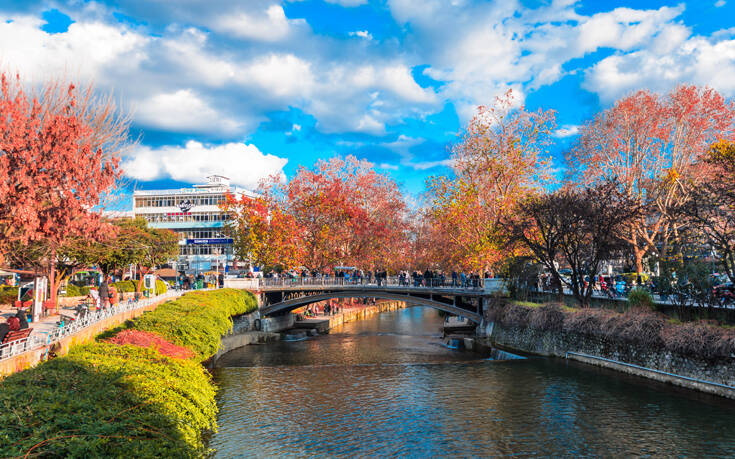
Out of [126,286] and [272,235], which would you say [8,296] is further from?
[272,235]

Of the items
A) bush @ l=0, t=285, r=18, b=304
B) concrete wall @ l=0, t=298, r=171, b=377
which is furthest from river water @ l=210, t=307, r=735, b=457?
bush @ l=0, t=285, r=18, b=304

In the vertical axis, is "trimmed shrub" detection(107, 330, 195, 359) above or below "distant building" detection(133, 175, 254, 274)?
below

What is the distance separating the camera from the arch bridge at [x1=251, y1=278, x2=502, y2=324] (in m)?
48.2

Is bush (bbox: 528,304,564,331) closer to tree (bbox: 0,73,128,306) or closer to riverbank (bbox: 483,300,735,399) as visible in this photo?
riverbank (bbox: 483,300,735,399)

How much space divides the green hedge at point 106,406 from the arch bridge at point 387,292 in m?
32.7

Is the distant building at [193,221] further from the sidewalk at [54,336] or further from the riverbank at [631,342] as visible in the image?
the riverbank at [631,342]

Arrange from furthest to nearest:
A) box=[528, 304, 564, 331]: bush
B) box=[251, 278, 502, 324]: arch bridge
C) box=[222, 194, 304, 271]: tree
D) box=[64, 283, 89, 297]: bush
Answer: box=[222, 194, 304, 271]: tree, box=[64, 283, 89, 297]: bush, box=[251, 278, 502, 324]: arch bridge, box=[528, 304, 564, 331]: bush

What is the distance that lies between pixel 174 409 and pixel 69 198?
11.9m

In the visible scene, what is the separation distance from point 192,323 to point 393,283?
2921 centimetres

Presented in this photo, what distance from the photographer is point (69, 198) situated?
821 inches

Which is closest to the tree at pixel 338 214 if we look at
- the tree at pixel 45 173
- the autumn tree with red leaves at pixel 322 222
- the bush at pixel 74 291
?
the autumn tree with red leaves at pixel 322 222

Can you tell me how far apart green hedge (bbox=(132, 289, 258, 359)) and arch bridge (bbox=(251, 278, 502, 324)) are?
14315mm

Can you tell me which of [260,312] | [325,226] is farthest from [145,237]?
[325,226]

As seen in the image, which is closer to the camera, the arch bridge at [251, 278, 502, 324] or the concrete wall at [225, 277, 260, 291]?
the arch bridge at [251, 278, 502, 324]
